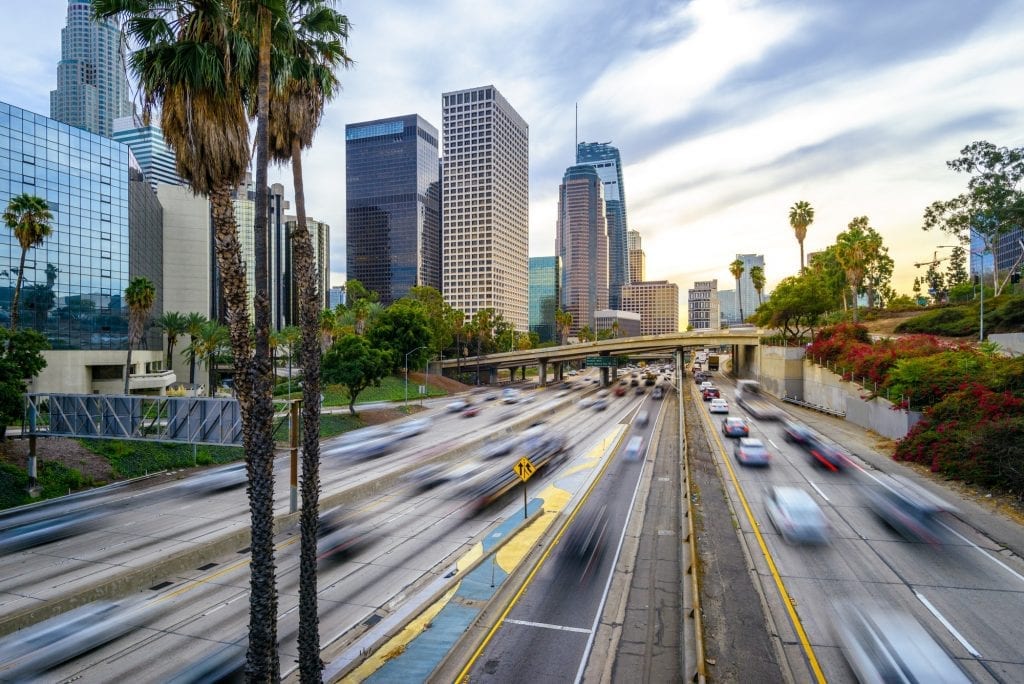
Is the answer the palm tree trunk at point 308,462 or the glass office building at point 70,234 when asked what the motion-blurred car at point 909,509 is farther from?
the glass office building at point 70,234

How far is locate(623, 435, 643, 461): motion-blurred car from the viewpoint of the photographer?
3984 cm

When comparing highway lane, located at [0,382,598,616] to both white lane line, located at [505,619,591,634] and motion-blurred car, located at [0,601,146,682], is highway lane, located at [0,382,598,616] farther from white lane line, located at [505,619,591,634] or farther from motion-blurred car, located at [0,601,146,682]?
white lane line, located at [505,619,591,634]

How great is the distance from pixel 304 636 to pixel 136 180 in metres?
83.1

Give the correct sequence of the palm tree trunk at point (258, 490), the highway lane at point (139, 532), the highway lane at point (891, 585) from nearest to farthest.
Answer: the palm tree trunk at point (258, 490) → the highway lane at point (891, 585) → the highway lane at point (139, 532)

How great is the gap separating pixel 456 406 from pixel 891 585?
195ft

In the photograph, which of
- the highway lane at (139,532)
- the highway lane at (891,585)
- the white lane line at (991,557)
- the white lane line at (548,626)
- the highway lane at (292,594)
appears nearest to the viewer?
the highway lane at (891,585)

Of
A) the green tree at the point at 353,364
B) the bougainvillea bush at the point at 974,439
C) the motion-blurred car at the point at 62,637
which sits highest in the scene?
the green tree at the point at 353,364

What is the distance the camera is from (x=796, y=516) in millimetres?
23438

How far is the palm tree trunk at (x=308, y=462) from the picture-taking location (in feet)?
34.4

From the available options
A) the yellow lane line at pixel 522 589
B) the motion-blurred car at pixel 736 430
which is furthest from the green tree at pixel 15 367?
the motion-blurred car at pixel 736 430

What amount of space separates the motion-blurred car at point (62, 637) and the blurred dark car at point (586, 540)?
1373cm

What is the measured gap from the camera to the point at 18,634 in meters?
15.6

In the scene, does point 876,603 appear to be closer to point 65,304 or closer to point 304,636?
point 304,636

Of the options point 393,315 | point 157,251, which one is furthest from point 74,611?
point 157,251
